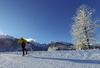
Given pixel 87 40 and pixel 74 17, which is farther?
pixel 74 17

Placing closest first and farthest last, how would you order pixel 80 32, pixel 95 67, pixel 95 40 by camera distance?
pixel 95 67 → pixel 95 40 → pixel 80 32

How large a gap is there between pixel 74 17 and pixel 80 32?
450cm

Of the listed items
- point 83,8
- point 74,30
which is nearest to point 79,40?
point 74,30

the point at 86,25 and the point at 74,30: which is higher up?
the point at 86,25

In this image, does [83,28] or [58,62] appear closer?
[58,62]

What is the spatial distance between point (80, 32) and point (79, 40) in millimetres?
1966

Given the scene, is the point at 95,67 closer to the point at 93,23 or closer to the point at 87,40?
the point at 87,40

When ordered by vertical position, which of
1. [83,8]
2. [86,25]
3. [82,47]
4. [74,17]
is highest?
[83,8]

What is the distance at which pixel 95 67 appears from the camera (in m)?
3.49

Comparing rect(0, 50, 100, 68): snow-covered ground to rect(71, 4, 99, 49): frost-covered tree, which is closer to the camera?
rect(0, 50, 100, 68): snow-covered ground

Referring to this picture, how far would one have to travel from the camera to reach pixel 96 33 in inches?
504

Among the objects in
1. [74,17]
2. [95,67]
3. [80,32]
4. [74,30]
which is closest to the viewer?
[95,67]

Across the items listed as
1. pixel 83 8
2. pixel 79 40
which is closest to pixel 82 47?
pixel 79 40

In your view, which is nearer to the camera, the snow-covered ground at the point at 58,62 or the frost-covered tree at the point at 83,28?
the snow-covered ground at the point at 58,62
